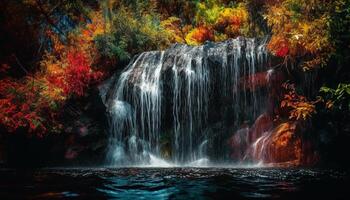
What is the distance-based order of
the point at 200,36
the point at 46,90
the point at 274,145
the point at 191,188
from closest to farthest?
the point at 191,188 → the point at 274,145 → the point at 46,90 → the point at 200,36

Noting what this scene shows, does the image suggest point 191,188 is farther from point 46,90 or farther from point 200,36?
point 200,36

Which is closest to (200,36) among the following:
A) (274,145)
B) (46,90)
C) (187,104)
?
(187,104)

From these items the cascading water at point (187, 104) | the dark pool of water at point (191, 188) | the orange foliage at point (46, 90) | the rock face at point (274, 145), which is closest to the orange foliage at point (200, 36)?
the cascading water at point (187, 104)

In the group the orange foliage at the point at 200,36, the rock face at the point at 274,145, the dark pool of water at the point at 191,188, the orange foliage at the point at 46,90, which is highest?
the orange foliage at the point at 200,36

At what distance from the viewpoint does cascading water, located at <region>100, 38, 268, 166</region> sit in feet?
34.8

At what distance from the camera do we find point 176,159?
1071 centimetres

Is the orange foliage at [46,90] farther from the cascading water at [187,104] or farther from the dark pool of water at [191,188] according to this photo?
the dark pool of water at [191,188]

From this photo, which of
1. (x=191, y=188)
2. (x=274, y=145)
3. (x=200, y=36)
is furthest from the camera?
(x=200, y=36)

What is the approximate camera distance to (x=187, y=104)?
11086 millimetres

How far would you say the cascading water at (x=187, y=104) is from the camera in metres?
10.6

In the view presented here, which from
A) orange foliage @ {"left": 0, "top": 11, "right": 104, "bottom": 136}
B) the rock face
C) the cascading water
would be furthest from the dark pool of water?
orange foliage @ {"left": 0, "top": 11, "right": 104, "bottom": 136}

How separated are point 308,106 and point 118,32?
26.6 feet

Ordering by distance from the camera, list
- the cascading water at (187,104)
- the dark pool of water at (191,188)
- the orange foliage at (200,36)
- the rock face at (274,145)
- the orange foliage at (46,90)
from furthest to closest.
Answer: the orange foliage at (200,36), the cascading water at (187,104), the orange foliage at (46,90), the rock face at (274,145), the dark pool of water at (191,188)

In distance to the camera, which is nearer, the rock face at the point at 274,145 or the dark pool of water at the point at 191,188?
the dark pool of water at the point at 191,188
